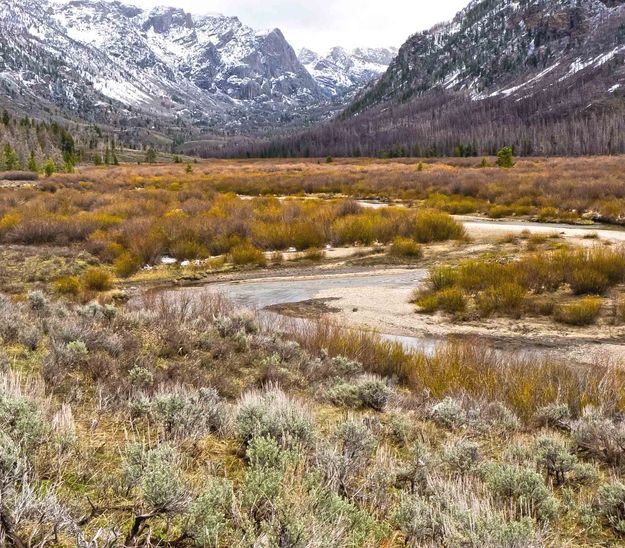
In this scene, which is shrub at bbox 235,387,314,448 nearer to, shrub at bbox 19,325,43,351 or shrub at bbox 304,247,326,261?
shrub at bbox 19,325,43,351

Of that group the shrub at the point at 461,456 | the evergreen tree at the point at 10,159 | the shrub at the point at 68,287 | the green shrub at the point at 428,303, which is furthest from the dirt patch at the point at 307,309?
the evergreen tree at the point at 10,159

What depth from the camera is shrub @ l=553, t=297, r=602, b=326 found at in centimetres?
1110

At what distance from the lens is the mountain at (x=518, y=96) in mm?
102938

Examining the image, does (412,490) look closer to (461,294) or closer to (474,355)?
(474,355)

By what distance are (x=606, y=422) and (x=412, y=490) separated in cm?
235

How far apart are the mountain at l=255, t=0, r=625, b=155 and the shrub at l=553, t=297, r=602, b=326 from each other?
92.1 metres

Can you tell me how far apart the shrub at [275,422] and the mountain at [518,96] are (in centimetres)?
10141

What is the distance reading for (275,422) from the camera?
4.13 meters

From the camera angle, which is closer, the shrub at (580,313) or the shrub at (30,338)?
the shrub at (30,338)

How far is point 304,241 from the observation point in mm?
20859

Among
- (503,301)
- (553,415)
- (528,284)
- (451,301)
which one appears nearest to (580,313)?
(503,301)

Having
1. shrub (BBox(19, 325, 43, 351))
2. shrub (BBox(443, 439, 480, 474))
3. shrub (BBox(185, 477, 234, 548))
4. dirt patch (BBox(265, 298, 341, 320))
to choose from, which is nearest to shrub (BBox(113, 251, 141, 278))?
dirt patch (BBox(265, 298, 341, 320))

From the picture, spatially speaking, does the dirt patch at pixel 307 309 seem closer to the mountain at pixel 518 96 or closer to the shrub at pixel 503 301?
the shrub at pixel 503 301

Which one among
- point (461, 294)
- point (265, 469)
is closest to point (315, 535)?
point (265, 469)
